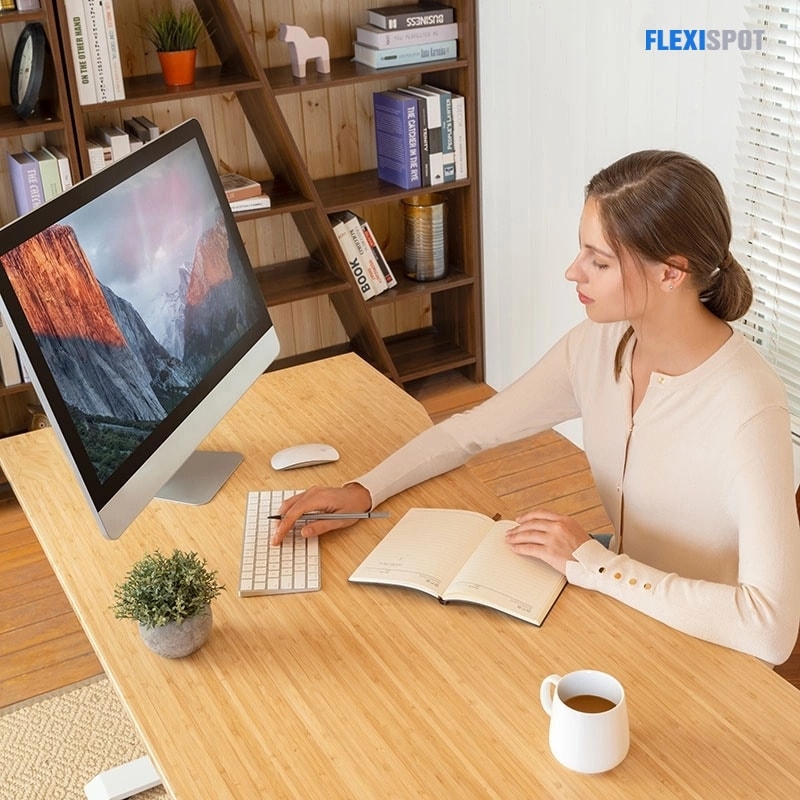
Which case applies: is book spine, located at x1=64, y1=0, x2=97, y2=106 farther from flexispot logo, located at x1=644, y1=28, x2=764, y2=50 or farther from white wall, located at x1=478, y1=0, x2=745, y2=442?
flexispot logo, located at x1=644, y1=28, x2=764, y2=50

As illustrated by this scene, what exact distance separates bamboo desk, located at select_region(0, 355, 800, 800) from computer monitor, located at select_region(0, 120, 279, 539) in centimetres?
16

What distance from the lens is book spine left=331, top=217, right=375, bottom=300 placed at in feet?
11.6

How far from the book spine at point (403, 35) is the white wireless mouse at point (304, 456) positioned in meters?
1.80

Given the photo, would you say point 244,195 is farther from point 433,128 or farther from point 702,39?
point 702,39

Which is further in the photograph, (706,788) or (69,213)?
(69,213)

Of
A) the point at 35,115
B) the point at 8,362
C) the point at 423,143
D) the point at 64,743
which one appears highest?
the point at 35,115

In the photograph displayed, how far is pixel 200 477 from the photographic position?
6.35 ft

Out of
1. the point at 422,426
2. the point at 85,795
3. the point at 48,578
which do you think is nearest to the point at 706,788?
the point at 422,426

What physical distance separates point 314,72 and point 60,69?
81 centimetres

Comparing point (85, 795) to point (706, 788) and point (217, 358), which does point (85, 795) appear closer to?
point (217, 358)

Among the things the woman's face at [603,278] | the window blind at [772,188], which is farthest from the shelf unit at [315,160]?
the woman's face at [603,278]

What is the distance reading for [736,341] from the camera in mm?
1681

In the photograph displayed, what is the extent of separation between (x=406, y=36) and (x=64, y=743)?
88.4 inches

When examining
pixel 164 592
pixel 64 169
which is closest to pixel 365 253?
pixel 64 169
